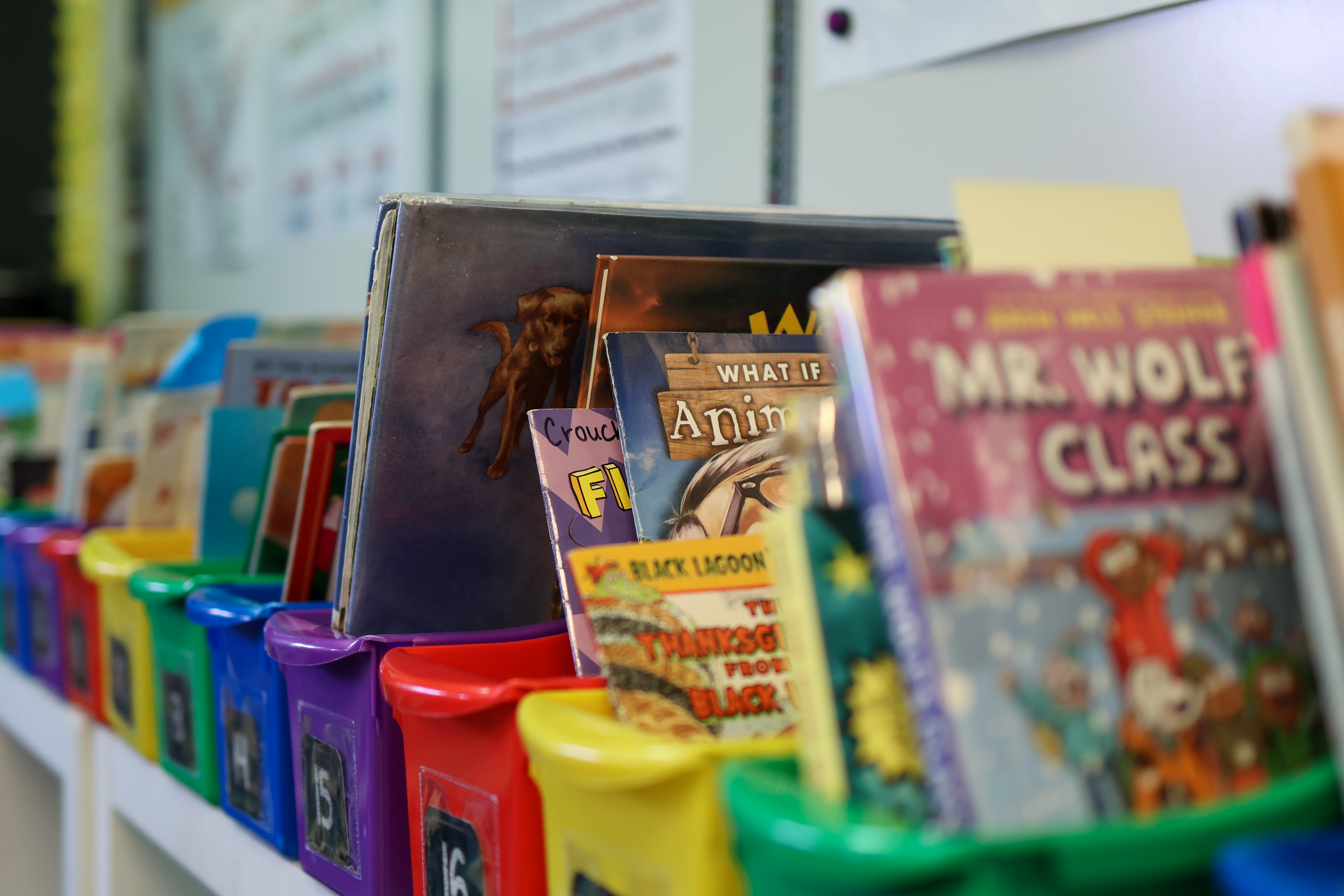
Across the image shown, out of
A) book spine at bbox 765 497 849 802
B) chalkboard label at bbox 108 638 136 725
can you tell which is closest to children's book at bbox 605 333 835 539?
book spine at bbox 765 497 849 802

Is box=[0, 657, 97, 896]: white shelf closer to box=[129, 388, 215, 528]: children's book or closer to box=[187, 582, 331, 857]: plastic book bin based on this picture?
box=[129, 388, 215, 528]: children's book

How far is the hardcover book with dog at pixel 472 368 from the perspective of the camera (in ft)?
2.41

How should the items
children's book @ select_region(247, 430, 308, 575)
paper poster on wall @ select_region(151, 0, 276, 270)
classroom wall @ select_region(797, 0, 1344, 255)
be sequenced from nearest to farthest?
classroom wall @ select_region(797, 0, 1344, 255) < children's book @ select_region(247, 430, 308, 575) < paper poster on wall @ select_region(151, 0, 276, 270)

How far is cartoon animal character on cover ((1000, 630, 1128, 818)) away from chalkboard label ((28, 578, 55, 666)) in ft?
4.29

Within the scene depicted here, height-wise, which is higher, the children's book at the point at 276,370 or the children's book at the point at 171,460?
the children's book at the point at 276,370

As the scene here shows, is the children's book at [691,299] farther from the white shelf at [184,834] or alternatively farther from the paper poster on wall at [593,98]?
the paper poster on wall at [593,98]

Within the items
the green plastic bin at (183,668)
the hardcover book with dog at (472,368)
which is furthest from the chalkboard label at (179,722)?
the hardcover book with dog at (472,368)

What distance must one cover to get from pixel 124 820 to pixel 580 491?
0.78 m

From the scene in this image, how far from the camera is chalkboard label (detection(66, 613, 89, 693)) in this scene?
4.24ft

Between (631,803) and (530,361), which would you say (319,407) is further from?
(631,803)

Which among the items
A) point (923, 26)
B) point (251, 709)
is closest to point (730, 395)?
point (251, 709)

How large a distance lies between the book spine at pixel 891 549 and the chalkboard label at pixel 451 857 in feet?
1.04

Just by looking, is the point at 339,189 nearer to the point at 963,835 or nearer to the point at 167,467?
the point at 167,467

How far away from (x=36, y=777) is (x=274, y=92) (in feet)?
5.40
